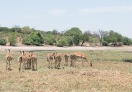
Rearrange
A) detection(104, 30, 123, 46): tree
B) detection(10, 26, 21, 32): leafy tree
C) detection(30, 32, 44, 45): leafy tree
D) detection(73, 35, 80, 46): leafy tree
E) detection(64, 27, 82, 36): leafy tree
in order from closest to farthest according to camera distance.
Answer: detection(30, 32, 44, 45): leafy tree < detection(73, 35, 80, 46): leafy tree < detection(104, 30, 123, 46): tree < detection(10, 26, 21, 32): leafy tree < detection(64, 27, 82, 36): leafy tree

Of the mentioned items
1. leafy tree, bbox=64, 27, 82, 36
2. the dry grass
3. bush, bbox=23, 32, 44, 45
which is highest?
leafy tree, bbox=64, 27, 82, 36

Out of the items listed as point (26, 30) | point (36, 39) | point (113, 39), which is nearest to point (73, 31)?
point (113, 39)

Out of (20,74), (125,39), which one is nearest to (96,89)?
(20,74)

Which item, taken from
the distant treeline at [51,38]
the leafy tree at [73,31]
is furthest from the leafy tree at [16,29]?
the leafy tree at [73,31]

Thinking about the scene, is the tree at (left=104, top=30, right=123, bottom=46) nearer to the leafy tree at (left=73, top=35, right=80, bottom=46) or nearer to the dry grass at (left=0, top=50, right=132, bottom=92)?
the leafy tree at (left=73, top=35, right=80, bottom=46)

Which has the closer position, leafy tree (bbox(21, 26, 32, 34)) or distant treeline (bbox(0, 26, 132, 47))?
distant treeline (bbox(0, 26, 132, 47))

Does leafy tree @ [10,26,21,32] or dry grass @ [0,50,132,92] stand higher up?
leafy tree @ [10,26,21,32]

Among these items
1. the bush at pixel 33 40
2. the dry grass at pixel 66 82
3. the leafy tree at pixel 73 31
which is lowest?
the dry grass at pixel 66 82

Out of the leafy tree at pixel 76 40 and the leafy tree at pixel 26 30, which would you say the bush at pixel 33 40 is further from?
the leafy tree at pixel 26 30

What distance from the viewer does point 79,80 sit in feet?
67.9

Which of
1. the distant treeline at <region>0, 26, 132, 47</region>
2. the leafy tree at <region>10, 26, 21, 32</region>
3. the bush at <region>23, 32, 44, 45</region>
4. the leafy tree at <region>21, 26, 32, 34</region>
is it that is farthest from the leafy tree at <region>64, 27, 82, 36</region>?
the bush at <region>23, 32, 44, 45</region>

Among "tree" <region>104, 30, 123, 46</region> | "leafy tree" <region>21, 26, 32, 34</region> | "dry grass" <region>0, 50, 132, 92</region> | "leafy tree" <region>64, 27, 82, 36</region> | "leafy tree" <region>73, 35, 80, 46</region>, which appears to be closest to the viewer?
"dry grass" <region>0, 50, 132, 92</region>

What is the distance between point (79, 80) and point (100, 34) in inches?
4629

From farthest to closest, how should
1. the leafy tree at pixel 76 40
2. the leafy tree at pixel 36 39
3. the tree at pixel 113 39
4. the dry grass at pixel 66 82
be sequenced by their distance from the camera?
the tree at pixel 113 39
the leafy tree at pixel 76 40
the leafy tree at pixel 36 39
the dry grass at pixel 66 82
